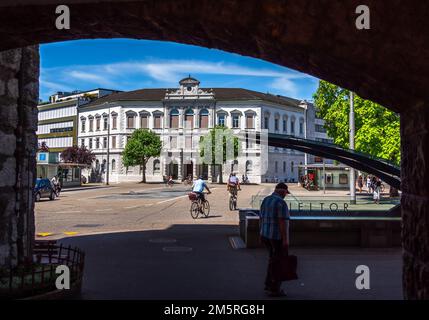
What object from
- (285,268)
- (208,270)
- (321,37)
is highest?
(321,37)

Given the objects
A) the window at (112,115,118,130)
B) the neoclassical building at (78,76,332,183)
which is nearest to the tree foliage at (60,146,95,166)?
the neoclassical building at (78,76,332,183)

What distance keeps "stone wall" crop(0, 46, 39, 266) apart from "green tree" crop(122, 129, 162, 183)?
62.2 meters

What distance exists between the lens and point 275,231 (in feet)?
21.4

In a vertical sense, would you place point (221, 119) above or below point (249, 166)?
above

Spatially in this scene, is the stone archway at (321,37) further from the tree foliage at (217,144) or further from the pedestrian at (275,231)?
the tree foliage at (217,144)

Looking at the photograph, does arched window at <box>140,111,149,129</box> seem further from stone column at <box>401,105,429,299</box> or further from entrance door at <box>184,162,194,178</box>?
stone column at <box>401,105,429,299</box>

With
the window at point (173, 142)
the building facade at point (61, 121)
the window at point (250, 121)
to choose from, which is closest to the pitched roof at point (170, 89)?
the window at point (250, 121)

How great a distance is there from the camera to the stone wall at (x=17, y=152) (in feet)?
20.2

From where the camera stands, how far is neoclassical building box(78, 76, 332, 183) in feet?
238

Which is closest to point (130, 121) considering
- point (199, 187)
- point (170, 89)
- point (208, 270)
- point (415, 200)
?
point (170, 89)

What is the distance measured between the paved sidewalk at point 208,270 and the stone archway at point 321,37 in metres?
3.74

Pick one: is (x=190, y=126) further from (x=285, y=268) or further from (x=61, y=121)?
(x=285, y=268)

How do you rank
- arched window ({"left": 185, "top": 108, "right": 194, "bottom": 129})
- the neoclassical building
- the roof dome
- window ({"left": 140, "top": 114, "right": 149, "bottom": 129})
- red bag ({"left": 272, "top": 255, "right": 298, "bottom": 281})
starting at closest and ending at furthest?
red bag ({"left": 272, "top": 255, "right": 298, "bottom": 281})
the neoclassical building
arched window ({"left": 185, "top": 108, "right": 194, "bottom": 129})
the roof dome
window ({"left": 140, "top": 114, "right": 149, "bottom": 129})

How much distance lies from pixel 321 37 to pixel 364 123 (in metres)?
29.2
